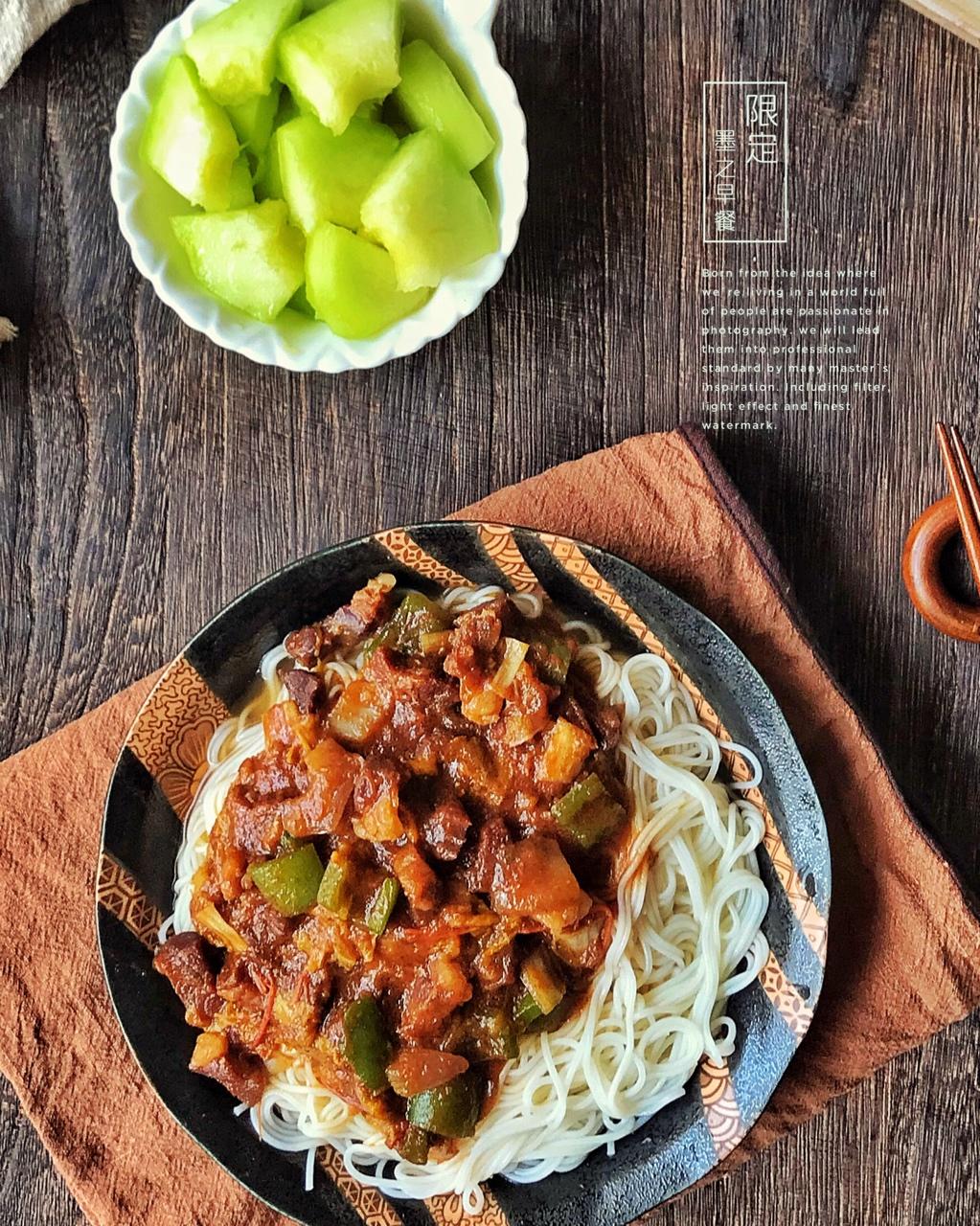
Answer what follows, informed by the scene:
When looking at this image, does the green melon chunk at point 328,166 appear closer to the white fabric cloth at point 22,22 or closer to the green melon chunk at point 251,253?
the green melon chunk at point 251,253

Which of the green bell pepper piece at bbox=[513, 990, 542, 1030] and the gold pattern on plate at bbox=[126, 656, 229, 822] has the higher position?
the gold pattern on plate at bbox=[126, 656, 229, 822]

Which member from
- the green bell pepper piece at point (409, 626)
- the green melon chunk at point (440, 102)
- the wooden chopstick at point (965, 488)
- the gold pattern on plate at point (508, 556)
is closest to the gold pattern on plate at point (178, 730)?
the green bell pepper piece at point (409, 626)

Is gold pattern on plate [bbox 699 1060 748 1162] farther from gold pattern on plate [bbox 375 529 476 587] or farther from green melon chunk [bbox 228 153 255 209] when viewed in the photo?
green melon chunk [bbox 228 153 255 209]

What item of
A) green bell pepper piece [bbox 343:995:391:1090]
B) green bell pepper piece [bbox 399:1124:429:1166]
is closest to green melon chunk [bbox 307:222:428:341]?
green bell pepper piece [bbox 343:995:391:1090]

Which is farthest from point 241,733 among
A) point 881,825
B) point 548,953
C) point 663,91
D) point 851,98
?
point 851,98

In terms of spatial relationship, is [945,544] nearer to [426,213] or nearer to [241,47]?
[426,213]

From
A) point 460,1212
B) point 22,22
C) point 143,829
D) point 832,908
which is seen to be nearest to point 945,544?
point 832,908
